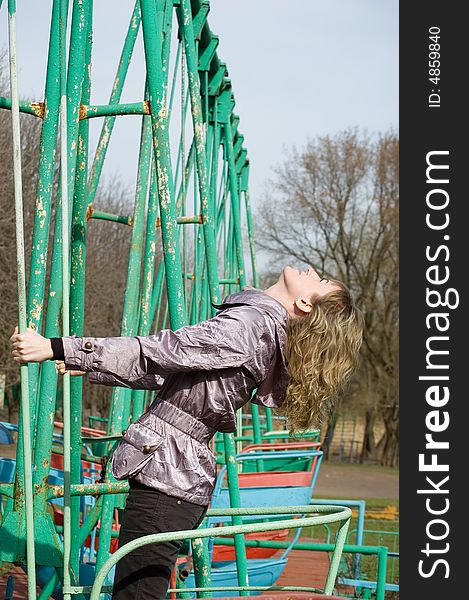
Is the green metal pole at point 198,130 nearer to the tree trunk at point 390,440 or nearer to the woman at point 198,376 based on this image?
the woman at point 198,376

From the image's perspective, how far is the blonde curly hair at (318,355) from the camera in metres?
2.36

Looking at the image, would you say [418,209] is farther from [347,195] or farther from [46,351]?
[347,195]

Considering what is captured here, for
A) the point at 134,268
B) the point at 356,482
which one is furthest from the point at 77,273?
the point at 356,482

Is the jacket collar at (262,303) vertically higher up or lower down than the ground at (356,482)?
higher up

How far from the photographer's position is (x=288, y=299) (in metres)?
2.42

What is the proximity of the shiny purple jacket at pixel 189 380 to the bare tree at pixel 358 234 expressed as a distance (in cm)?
2661

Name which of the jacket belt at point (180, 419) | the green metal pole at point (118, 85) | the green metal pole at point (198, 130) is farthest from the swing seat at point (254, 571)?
the jacket belt at point (180, 419)

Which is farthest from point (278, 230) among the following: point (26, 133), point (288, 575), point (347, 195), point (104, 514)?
point (104, 514)

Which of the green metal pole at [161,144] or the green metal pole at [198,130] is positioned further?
the green metal pole at [198,130]

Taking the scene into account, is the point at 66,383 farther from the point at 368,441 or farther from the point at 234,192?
the point at 368,441

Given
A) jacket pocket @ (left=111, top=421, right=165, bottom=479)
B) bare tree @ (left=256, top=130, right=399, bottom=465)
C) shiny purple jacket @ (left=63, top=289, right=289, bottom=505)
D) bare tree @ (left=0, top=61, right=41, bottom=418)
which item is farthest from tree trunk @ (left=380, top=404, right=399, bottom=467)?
jacket pocket @ (left=111, top=421, right=165, bottom=479)

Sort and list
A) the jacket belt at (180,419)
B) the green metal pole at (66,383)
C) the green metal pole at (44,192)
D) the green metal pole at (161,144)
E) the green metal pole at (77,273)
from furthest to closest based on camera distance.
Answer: the green metal pole at (77,273)
the green metal pole at (161,144)
the green metal pole at (44,192)
the green metal pole at (66,383)
the jacket belt at (180,419)

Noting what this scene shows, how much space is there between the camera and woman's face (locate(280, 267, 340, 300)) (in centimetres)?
242

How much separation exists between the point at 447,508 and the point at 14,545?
3523 millimetres
